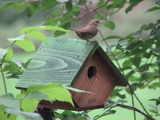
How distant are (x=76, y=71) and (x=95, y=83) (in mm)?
229

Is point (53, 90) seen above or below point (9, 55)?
below

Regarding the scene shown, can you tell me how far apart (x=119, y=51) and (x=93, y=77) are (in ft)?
1.84

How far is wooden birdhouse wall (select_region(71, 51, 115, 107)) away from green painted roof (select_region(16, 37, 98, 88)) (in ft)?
0.22

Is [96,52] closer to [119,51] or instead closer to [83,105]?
[83,105]

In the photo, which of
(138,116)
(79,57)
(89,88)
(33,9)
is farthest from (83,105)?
(138,116)

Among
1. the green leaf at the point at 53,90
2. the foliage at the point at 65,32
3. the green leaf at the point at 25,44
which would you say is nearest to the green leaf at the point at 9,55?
the foliage at the point at 65,32

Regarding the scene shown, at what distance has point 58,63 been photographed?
6.51 ft

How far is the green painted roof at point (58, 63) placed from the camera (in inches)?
75.4

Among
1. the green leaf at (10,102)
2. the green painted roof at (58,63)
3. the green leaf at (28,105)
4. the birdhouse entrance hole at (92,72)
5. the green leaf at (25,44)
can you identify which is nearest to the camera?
the green leaf at (10,102)

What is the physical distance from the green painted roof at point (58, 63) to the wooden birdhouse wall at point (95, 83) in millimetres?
66

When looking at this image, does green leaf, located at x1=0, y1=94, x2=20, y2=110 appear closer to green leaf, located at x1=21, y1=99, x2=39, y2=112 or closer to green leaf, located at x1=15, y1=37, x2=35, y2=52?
green leaf, located at x1=21, y1=99, x2=39, y2=112

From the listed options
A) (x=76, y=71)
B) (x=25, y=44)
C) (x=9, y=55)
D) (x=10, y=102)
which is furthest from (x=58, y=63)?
(x=10, y=102)

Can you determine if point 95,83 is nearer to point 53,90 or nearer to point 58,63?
point 58,63

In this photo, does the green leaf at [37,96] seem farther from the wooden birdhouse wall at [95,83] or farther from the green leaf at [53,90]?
the wooden birdhouse wall at [95,83]
